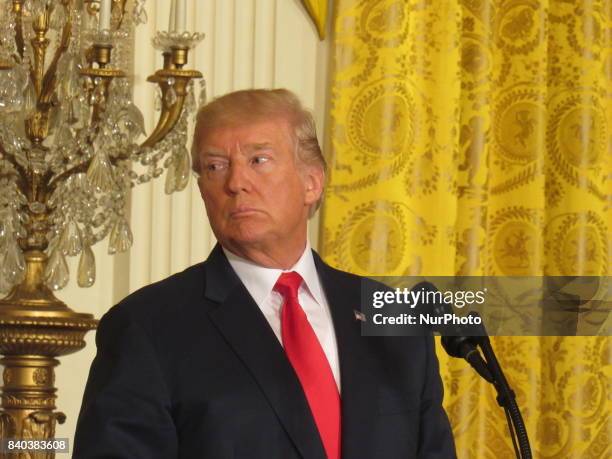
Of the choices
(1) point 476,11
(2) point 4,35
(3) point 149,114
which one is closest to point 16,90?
(2) point 4,35

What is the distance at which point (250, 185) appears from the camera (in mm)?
1884

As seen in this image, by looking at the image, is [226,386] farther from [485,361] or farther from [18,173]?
[18,173]

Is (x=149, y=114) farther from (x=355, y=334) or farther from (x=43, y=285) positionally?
(x=355, y=334)

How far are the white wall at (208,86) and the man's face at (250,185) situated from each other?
3.37 ft

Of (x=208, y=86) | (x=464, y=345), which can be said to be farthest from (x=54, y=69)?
(x=464, y=345)

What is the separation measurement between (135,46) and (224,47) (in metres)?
0.25

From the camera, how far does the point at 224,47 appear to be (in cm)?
309

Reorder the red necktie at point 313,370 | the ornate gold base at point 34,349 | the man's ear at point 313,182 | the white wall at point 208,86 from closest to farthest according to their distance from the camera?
the red necktie at point 313,370 → the man's ear at point 313,182 → the ornate gold base at point 34,349 → the white wall at point 208,86

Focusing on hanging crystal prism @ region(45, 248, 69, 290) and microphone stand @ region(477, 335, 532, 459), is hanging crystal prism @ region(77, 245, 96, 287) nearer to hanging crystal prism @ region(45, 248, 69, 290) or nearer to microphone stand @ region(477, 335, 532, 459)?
hanging crystal prism @ region(45, 248, 69, 290)

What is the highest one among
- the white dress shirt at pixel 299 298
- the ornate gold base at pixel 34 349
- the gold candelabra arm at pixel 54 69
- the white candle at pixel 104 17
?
the white candle at pixel 104 17

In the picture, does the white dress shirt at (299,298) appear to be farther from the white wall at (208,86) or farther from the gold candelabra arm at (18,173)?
the white wall at (208,86)

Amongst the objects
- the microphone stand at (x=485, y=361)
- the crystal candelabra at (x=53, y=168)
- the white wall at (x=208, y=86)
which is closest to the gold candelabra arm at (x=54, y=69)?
the crystal candelabra at (x=53, y=168)

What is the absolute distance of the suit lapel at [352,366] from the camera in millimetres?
1779

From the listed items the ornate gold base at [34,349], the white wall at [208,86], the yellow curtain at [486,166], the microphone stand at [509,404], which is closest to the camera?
the microphone stand at [509,404]
